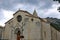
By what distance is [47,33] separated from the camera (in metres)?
42.3

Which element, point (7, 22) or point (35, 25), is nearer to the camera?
point (35, 25)

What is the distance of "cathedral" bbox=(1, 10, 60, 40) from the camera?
42.3 metres

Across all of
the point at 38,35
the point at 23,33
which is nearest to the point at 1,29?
the point at 23,33

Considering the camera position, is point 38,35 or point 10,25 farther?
point 10,25

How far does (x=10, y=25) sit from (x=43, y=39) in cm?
735

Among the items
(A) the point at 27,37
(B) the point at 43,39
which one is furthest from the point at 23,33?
(B) the point at 43,39

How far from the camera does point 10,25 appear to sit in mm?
45344

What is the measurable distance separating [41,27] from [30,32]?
7.35 ft

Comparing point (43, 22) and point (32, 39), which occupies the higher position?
point (43, 22)

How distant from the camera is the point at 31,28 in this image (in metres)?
42.9

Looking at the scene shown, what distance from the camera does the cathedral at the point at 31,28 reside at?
42.3 m

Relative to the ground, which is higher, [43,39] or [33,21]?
[33,21]

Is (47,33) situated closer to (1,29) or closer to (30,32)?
(30,32)

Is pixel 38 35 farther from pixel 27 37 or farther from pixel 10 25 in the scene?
pixel 10 25
